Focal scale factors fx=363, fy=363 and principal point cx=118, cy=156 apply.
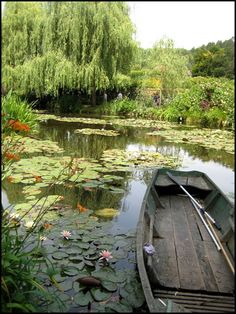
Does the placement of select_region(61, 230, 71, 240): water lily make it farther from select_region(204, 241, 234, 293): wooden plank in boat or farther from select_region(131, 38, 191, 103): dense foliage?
select_region(131, 38, 191, 103): dense foliage

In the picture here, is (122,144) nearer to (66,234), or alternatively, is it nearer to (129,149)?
(129,149)

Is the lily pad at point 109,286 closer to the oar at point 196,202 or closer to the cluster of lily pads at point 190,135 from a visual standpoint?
the oar at point 196,202

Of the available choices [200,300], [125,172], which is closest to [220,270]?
[200,300]

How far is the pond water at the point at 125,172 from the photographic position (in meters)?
3.95

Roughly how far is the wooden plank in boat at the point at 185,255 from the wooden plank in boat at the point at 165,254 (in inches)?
1.4

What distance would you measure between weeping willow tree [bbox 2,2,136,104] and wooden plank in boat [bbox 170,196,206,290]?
9.20 meters

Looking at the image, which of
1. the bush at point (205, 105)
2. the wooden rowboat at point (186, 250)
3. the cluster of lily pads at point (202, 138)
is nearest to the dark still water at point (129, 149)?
the cluster of lily pads at point (202, 138)

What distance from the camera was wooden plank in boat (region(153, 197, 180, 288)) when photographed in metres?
2.26

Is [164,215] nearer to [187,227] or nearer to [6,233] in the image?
[187,227]

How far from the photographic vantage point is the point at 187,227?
3174mm

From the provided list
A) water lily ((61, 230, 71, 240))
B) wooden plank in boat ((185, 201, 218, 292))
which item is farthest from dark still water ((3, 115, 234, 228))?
water lily ((61, 230, 71, 240))

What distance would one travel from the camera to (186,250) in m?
2.69

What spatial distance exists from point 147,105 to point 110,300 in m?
12.7

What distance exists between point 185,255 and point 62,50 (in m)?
10.9
